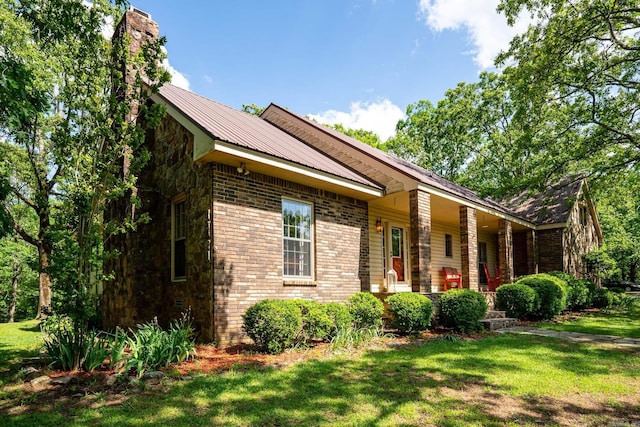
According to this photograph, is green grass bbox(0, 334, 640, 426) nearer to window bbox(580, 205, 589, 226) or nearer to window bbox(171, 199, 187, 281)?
window bbox(171, 199, 187, 281)

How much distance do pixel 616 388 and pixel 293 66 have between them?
15.1 metres

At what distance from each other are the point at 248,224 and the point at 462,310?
5.36m

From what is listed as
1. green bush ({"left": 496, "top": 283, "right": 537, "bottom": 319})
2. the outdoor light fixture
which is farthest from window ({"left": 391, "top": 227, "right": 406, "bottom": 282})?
the outdoor light fixture

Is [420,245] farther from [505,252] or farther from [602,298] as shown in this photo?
[602,298]

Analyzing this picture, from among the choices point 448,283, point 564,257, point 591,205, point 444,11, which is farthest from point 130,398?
point 591,205

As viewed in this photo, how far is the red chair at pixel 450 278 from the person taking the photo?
14.8m

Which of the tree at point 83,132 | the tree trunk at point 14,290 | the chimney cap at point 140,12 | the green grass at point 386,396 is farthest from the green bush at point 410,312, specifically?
the tree trunk at point 14,290

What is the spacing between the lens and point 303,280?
9320 mm

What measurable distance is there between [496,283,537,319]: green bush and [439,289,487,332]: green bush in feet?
7.98

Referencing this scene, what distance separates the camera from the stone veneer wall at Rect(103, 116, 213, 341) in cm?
791

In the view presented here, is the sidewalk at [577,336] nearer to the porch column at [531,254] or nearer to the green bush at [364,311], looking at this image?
the green bush at [364,311]

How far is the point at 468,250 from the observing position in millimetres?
12172

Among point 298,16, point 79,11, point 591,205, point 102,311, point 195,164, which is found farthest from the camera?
point 591,205

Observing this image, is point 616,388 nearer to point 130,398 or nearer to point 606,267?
point 130,398
